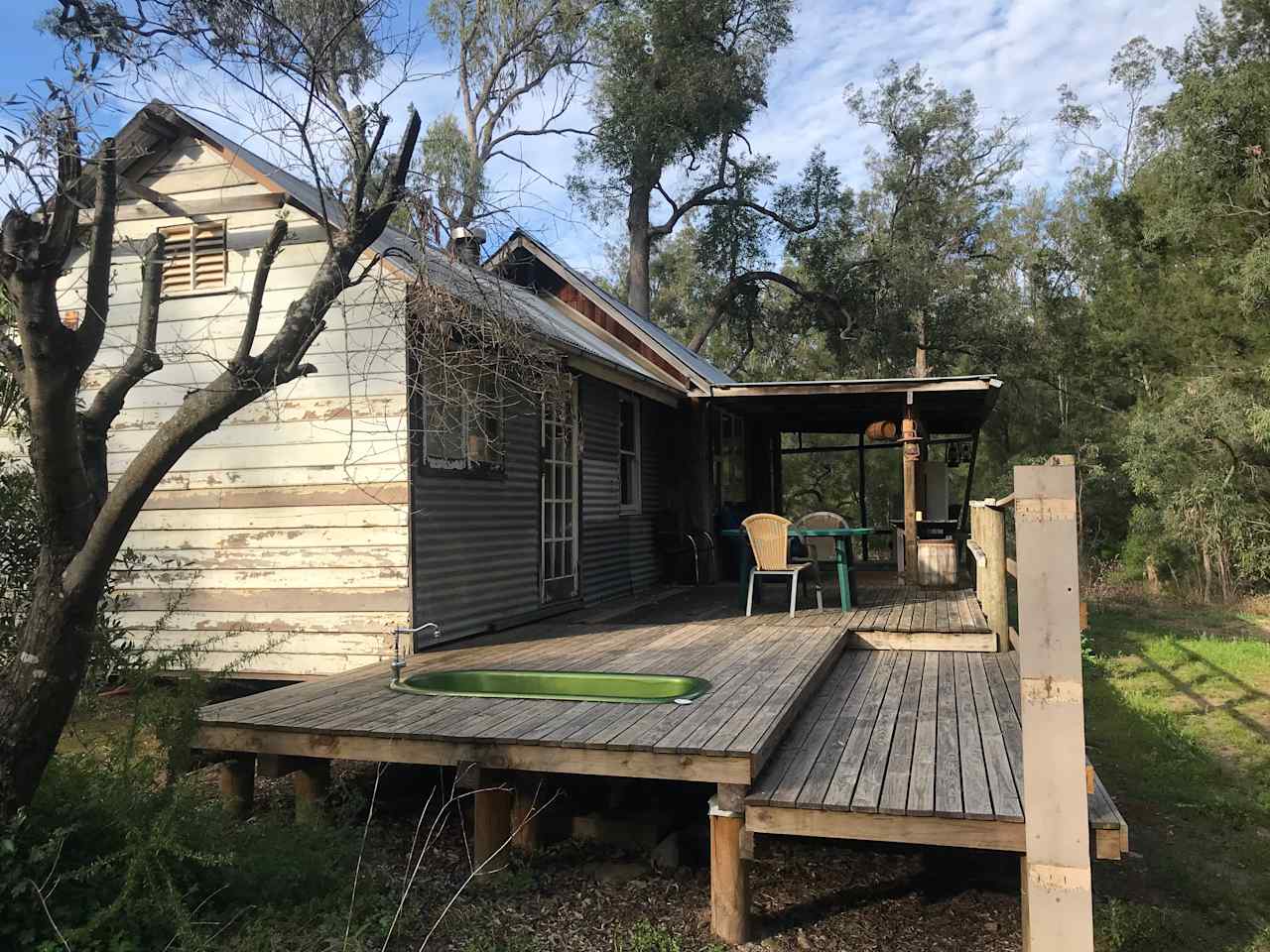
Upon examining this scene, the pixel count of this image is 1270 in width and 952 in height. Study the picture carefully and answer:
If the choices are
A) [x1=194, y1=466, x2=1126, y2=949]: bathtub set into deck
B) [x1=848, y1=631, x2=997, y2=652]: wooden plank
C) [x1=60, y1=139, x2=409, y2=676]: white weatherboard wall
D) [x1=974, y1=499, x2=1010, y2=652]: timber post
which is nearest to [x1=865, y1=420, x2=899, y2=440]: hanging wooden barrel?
A: [x1=974, y1=499, x2=1010, y2=652]: timber post

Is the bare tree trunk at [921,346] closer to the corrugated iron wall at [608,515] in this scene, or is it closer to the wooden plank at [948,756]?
the corrugated iron wall at [608,515]


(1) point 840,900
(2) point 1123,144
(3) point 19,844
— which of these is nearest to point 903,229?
(2) point 1123,144

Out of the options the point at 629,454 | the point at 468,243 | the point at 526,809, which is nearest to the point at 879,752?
the point at 526,809

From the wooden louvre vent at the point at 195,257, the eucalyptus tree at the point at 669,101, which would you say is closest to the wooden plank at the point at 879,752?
the wooden louvre vent at the point at 195,257

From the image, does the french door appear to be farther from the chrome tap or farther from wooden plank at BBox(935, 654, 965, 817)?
wooden plank at BBox(935, 654, 965, 817)

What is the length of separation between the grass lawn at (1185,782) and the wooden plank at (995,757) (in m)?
0.73

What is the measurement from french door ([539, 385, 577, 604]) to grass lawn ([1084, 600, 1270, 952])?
184 inches

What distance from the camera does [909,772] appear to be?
3832 millimetres

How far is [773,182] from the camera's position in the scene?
75.7ft

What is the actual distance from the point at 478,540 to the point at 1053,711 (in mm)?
4864

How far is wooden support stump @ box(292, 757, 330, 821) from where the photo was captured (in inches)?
175

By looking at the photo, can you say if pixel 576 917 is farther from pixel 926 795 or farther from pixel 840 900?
pixel 926 795

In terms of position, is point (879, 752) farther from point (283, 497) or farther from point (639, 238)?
point (639, 238)

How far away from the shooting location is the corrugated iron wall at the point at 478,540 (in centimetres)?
636
